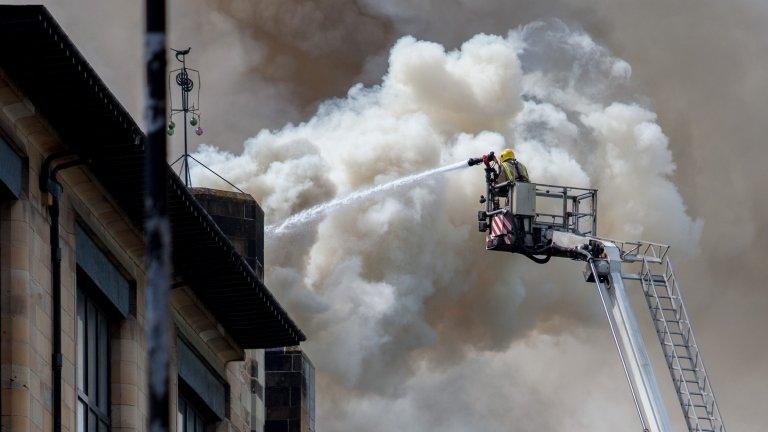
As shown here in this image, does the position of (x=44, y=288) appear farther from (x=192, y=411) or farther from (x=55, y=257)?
(x=192, y=411)

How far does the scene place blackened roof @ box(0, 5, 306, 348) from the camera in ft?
87.3

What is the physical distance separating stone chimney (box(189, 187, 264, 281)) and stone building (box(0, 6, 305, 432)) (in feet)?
37.8

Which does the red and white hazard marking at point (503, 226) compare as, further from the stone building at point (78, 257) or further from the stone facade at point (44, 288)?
the stone facade at point (44, 288)

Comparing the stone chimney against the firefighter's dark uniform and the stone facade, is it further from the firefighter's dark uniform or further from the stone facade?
the stone facade

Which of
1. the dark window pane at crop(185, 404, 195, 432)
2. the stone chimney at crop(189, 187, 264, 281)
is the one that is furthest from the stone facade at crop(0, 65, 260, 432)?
the stone chimney at crop(189, 187, 264, 281)

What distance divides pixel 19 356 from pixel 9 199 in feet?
7.08

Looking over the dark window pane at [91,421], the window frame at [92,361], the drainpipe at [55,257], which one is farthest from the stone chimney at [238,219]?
the drainpipe at [55,257]

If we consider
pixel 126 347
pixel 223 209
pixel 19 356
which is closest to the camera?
pixel 19 356

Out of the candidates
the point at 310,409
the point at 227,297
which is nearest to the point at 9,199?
the point at 227,297

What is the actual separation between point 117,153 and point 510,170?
21.4 meters

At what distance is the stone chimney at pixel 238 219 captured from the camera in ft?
162

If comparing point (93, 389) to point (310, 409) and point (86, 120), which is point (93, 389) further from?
point (310, 409)

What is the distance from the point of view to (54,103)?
92.8 ft

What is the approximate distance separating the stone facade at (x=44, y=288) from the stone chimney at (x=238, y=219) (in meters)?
15.5
